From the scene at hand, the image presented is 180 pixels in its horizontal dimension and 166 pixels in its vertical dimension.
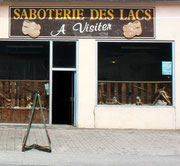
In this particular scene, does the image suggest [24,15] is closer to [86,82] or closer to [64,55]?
[64,55]

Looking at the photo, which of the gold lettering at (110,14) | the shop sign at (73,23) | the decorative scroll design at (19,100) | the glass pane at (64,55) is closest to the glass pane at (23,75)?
the decorative scroll design at (19,100)

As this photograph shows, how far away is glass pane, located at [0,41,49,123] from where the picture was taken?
11.7 meters

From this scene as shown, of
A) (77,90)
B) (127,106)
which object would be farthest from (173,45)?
(77,90)

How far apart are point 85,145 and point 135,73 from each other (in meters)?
4.24

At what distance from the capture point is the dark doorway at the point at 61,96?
1277cm

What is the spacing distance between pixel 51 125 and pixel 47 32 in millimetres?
3710

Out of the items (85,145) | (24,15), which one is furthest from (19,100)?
(85,145)

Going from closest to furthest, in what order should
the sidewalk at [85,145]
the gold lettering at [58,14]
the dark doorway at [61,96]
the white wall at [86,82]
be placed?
1. the sidewalk at [85,145]
2. the white wall at [86,82]
3. the gold lettering at [58,14]
4. the dark doorway at [61,96]

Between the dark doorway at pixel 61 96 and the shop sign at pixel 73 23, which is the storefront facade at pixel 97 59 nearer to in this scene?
the shop sign at pixel 73 23

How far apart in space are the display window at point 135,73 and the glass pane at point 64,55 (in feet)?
3.56

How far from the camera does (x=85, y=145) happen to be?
8.76 metres

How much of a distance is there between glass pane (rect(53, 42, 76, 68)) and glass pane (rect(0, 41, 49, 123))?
0.36 metres

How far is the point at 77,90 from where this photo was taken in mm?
11633

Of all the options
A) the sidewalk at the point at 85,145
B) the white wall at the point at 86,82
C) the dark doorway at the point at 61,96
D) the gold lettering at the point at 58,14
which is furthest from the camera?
the dark doorway at the point at 61,96
